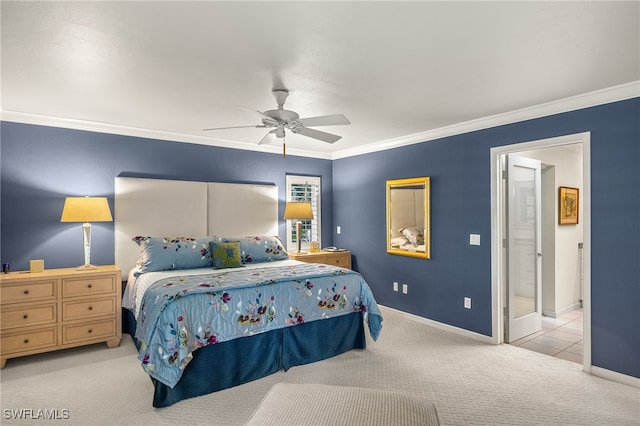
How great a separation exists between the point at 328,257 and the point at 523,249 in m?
2.68

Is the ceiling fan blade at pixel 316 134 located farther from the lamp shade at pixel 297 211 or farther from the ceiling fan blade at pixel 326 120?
the lamp shade at pixel 297 211

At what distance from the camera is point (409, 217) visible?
502cm

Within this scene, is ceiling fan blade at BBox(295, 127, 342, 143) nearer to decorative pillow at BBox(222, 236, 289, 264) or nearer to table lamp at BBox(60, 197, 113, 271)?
decorative pillow at BBox(222, 236, 289, 264)

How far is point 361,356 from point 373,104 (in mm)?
2541

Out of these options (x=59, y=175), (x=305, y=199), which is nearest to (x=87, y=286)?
(x=59, y=175)

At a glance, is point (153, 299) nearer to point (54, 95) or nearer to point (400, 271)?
point (54, 95)

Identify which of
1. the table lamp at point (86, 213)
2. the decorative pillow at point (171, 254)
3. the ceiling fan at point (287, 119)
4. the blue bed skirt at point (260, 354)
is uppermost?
the ceiling fan at point (287, 119)

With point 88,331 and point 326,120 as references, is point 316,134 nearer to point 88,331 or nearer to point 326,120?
point 326,120

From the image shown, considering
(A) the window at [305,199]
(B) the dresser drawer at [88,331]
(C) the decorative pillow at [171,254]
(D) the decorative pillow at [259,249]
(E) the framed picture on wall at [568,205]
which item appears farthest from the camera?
(A) the window at [305,199]

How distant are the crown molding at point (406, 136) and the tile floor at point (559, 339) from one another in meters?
2.50

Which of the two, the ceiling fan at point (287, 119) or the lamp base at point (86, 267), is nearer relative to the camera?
the ceiling fan at point (287, 119)

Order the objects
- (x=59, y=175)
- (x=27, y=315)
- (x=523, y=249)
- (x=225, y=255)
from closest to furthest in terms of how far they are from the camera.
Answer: (x=27, y=315) < (x=59, y=175) < (x=225, y=255) < (x=523, y=249)

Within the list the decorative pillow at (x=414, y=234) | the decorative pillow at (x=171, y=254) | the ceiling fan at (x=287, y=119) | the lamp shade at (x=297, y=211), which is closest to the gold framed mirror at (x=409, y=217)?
the decorative pillow at (x=414, y=234)

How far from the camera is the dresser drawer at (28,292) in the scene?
10.8 ft
